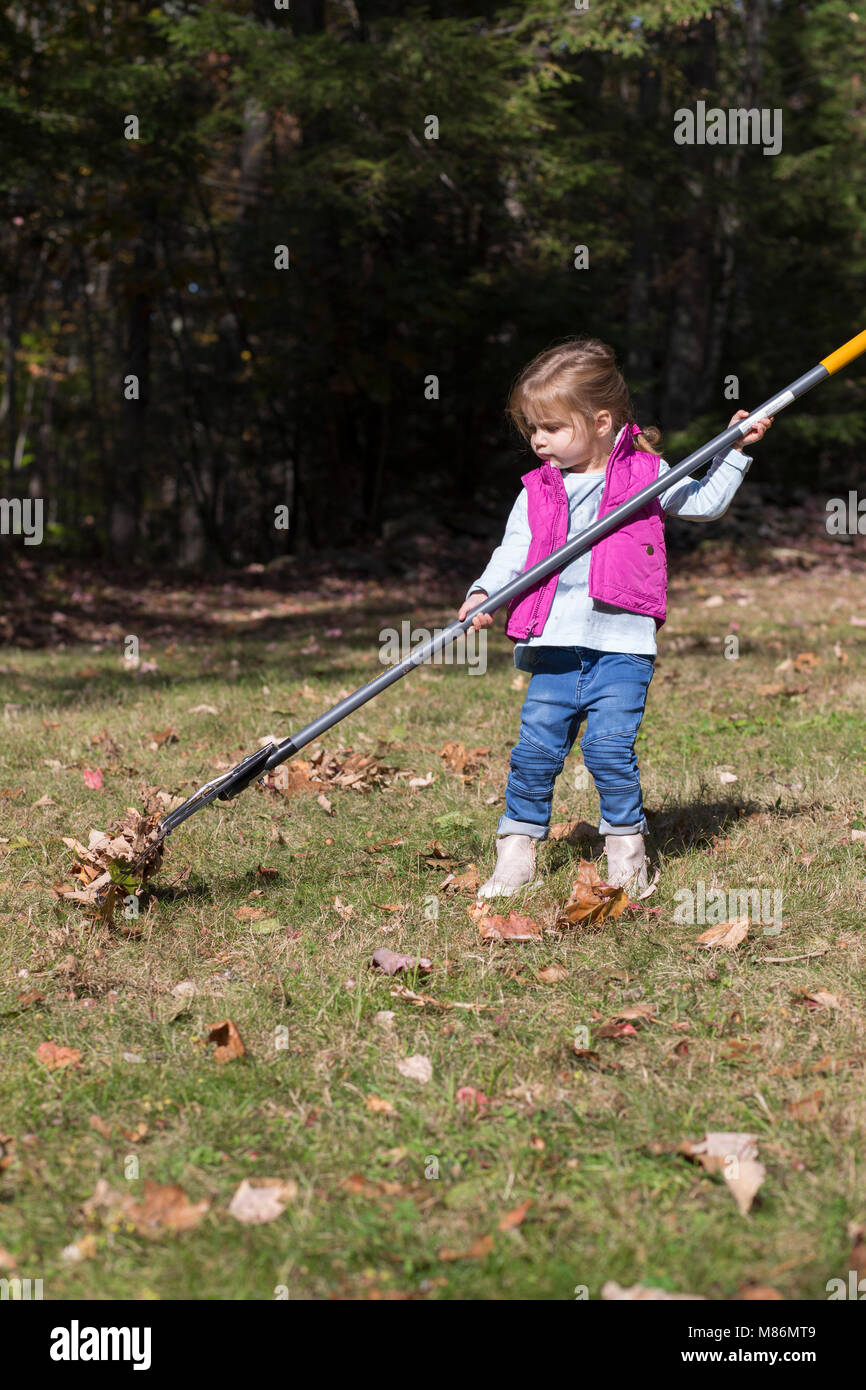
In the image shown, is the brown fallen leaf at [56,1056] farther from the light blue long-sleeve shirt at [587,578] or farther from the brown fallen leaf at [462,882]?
the light blue long-sleeve shirt at [587,578]

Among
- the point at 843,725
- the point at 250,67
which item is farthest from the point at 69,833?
the point at 250,67

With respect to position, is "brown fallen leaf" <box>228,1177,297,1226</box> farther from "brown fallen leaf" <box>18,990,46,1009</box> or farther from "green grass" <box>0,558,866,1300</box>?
"brown fallen leaf" <box>18,990,46,1009</box>

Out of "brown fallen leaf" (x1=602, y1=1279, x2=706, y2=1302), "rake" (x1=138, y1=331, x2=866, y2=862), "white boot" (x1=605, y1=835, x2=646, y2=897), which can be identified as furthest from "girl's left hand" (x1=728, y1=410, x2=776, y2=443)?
"brown fallen leaf" (x1=602, y1=1279, x2=706, y2=1302)

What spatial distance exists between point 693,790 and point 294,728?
222cm

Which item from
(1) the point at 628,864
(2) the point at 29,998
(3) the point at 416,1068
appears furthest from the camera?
(1) the point at 628,864

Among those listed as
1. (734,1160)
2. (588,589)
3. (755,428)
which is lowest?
(734,1160)

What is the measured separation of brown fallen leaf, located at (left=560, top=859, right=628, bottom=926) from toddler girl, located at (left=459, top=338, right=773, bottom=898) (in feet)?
0.61

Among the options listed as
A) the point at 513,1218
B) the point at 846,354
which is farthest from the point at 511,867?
the point at 846,354

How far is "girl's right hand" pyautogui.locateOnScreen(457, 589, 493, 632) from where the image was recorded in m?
3.55

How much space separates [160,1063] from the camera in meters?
2.82

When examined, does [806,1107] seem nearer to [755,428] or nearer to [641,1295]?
[641,1295]

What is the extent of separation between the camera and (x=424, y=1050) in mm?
2859

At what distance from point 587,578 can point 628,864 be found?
93cm

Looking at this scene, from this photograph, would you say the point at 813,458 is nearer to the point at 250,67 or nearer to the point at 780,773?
the point at 250,67
